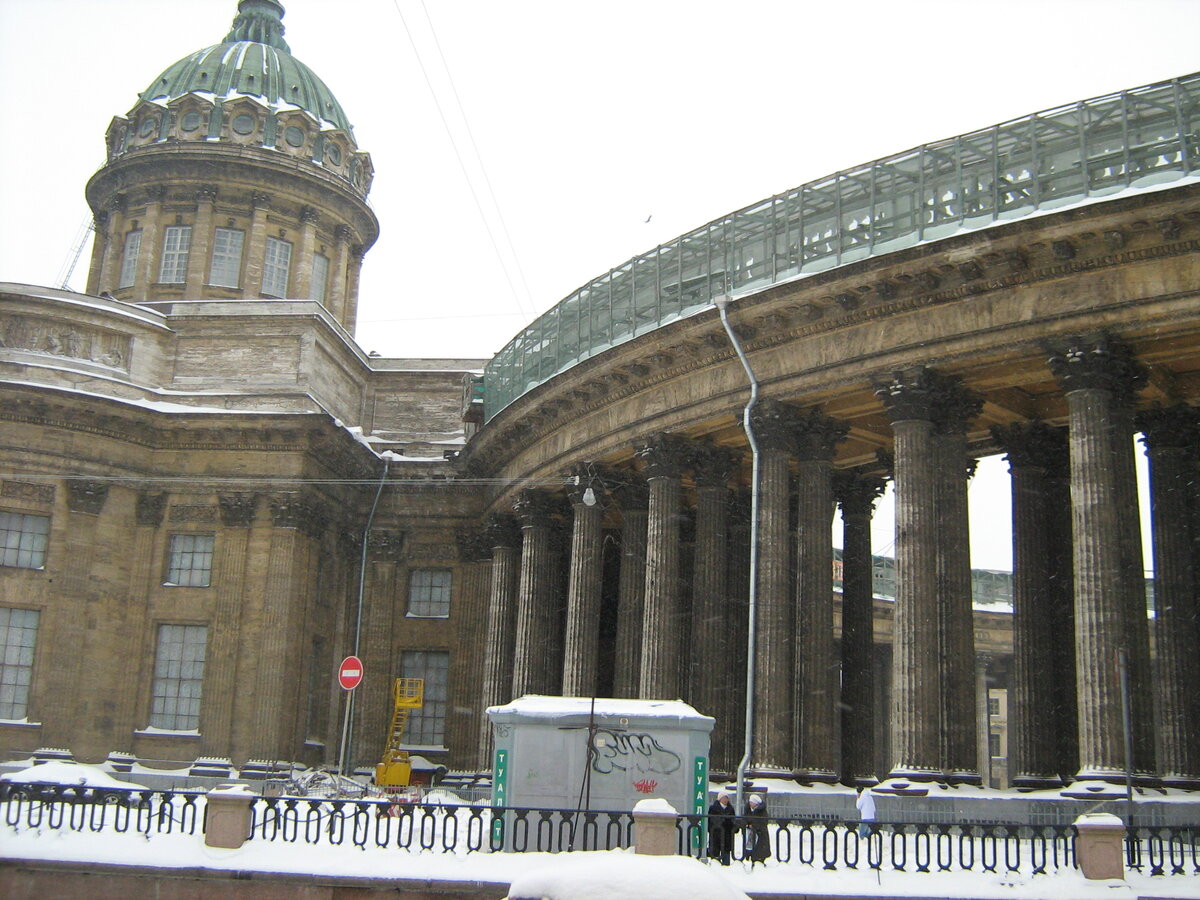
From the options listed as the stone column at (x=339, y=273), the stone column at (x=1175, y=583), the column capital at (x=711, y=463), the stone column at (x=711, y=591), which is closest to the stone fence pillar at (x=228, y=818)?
the stone column at (x=711, y=591)

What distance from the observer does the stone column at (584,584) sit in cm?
3481

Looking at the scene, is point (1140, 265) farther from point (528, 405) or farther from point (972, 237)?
point (528, 405)

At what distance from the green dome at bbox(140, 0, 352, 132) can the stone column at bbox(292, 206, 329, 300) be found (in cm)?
468

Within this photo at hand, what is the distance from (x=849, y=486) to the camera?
35.6 m

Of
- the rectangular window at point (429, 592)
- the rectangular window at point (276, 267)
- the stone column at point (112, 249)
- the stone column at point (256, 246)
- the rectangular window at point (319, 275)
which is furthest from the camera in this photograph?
the rectangular window at point (319, 275)

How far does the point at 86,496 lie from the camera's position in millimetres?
40375

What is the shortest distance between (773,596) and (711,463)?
5.02 m

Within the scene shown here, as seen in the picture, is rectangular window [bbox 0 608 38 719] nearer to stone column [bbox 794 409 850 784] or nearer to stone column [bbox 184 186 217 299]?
stone column [bbox 184 186 217 299]

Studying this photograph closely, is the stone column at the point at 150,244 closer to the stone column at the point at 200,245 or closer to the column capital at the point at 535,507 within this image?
the stone column at the point at 200,245

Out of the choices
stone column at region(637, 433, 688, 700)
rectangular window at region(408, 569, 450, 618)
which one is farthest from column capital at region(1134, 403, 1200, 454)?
rectangular window at region(408, 569, 450, 618)

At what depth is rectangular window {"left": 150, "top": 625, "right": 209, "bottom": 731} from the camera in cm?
4078

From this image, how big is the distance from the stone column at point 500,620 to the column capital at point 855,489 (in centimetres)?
1071

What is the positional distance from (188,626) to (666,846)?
26.3 metres

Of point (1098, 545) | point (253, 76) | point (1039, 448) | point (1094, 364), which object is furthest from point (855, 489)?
point (253, 76)
